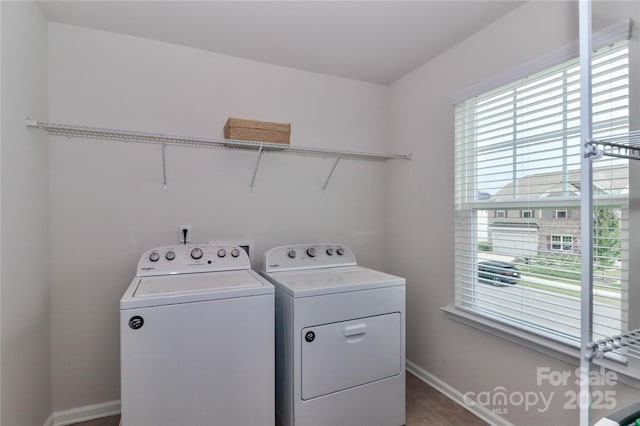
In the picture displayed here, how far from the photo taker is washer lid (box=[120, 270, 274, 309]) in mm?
1409

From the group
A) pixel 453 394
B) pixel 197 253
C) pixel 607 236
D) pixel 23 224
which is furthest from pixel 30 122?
pixel 453 394

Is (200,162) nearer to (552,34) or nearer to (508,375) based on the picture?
(552,34)

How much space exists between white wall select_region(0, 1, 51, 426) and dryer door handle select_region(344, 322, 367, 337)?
1487 millimetres

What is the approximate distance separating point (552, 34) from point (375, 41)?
0.94m

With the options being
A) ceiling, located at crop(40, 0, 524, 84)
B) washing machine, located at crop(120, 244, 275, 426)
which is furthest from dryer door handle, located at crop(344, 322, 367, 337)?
ceiling, located at crop(40, 0, 524, 84)

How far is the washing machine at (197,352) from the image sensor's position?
54.2 inches

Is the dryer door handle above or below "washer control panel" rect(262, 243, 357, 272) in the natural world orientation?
below

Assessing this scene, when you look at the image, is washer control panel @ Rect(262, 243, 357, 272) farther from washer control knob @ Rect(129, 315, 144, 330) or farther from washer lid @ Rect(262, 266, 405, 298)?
washer control knob @ Rect(129, 315, 144, 330)

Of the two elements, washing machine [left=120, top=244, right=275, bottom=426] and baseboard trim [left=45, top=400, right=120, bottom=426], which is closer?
washing machine [left=120, top=244, right=275, bottom=426]

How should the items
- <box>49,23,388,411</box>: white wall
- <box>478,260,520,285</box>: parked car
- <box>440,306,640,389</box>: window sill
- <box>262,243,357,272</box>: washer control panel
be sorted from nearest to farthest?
1. <box>440,306,640,389</box>: window sill
2. <box>478,260,520,285</box>: parked car
3. <box>49,23,388,411</box>: white wall
4. <box>262,243,357,272</box>: washer control panel

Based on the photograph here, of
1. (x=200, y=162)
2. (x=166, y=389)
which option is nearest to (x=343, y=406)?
(x=166, y=389)

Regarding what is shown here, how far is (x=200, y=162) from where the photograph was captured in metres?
2.18

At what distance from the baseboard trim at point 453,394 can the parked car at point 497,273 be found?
0.75 metres

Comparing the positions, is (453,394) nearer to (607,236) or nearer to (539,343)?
(539,343)
